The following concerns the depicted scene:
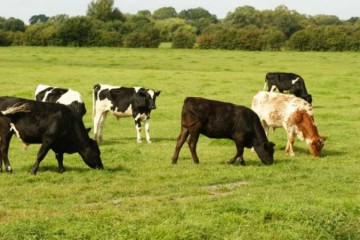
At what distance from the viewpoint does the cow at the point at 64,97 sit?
18391 mm

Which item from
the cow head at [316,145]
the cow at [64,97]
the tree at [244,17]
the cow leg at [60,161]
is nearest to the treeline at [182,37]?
the tree at [244,17]

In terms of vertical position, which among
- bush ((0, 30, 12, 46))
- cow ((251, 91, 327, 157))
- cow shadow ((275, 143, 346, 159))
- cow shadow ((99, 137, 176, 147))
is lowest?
bush ((0, 30, 12, 46))

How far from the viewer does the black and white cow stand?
63.2 feet

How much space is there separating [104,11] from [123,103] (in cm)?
8367

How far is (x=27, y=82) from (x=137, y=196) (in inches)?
1041

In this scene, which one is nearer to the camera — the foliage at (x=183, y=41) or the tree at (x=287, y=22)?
the foliage at (x=183, y=41)

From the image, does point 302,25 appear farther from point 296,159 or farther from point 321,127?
point 296,159

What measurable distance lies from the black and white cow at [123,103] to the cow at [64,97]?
2.95ft

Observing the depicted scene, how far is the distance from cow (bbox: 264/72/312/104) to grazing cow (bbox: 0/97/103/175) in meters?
17.0

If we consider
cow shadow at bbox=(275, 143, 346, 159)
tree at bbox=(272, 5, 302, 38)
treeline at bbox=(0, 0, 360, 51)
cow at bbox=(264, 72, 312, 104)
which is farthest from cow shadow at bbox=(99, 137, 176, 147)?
tree at bbox=(272, 5, 302, 38)

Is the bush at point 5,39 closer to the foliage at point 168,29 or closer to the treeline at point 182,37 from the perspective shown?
the treeline at point 182,37

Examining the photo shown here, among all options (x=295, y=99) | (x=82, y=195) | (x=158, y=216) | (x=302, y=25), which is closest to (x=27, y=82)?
(x=295, y=99)

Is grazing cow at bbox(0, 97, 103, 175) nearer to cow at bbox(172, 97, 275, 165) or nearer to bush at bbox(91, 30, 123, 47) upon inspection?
cow at bbox(172, 97, 275, 165)

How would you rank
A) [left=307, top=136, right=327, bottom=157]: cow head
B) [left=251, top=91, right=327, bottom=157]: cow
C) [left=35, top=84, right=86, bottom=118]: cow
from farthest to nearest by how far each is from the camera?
[left=35, top=84, right=86, bottom=118]: cow → [left=251, top=91, right=327, bottom=157]: cow → [left=307, top=136, right=327, bottom=157]: cow head
